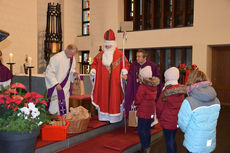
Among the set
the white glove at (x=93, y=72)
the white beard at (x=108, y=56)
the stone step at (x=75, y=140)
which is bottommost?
the stone step at (x=75, y=140)

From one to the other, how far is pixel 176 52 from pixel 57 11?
5.72 meters

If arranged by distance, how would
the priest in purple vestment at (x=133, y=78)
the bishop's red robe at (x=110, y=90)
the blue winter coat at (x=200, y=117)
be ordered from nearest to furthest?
the blue winter coat at (x=200, y=117) → the priest in purple vestment at (x=133, y=78) → the bishop's red robe at (x=110, y=90)

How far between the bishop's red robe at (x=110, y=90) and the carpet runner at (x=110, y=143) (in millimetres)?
376

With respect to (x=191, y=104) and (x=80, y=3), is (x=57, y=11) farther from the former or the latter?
(x=191, y=104)

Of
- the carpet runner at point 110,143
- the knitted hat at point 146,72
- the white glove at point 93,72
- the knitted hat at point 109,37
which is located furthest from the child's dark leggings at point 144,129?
the knitted hat at point 109,37

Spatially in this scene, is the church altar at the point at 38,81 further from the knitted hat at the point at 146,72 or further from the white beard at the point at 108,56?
the knitted hat at the point at 146,72

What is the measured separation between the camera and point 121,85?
15.7 feet

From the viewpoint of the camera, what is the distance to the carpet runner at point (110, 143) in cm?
363

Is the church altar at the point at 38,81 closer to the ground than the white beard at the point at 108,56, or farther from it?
closer to the ground

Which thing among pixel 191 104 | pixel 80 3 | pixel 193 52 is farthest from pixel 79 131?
pixel 80 3

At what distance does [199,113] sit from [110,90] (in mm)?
2593

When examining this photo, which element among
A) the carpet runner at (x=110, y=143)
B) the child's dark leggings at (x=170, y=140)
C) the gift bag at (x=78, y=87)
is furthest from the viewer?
the gift bag at (x=78, y=87)

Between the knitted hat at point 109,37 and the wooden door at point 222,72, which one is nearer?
the knitted hat at point 109,37

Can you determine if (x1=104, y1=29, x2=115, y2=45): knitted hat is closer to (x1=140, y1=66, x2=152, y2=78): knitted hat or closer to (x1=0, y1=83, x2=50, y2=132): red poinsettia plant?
(x1=140, y1=66, x2=152, y2=78): knitted hat
